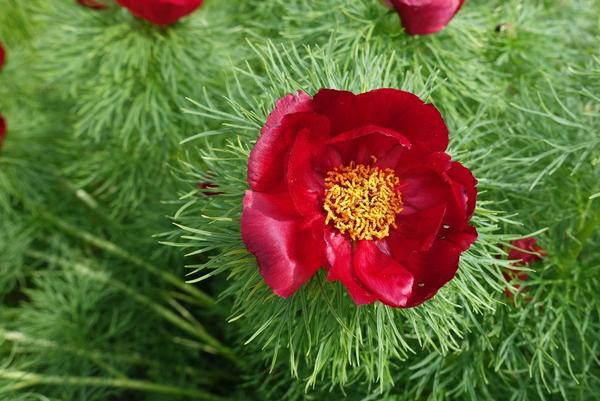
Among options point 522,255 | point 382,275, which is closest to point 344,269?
point 382,275

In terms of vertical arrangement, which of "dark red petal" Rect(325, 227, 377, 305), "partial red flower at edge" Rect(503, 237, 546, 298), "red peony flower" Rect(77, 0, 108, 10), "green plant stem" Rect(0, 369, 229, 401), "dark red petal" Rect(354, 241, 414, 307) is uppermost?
"red peony flower" Rect(77, 0, 108, 10)

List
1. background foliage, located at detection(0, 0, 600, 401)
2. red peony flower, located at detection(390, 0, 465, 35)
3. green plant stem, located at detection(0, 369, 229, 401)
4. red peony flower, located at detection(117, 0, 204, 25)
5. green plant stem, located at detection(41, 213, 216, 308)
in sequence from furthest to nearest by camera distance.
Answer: green plant stem, located at detection(41, 213, 216, 308)
green plant stem, located at detection(0, 369, 229, 401)
red peony flower, located at detection(117, 0, 204, 25)
red peony flower, located at detection(390, 0, 465, 35)
background foliage, located at detection(0, 0, 600, 401)

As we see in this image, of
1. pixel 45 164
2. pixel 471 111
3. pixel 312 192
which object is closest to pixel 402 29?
pixel 471 111

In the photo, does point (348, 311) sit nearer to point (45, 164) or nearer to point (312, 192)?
point (312, 192)

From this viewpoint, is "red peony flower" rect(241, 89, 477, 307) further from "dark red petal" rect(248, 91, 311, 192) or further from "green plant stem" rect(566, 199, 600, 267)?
"green plant stem" rect(566, 199, 600, 267)

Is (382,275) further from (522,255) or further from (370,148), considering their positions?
(522,255)

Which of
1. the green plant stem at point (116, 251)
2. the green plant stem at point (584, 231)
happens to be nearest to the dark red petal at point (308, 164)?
the green plant stem at point (584, 231)

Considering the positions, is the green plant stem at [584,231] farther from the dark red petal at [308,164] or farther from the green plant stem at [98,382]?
the green plant stem at [98,382]

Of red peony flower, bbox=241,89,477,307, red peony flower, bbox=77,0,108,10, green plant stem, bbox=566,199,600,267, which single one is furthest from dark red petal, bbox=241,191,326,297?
red peony flower, bbox=77,0,108,10
